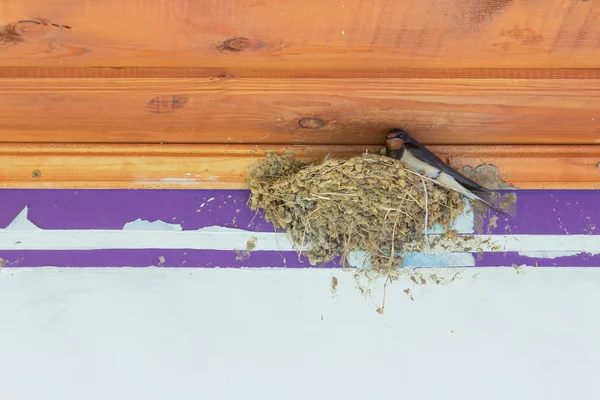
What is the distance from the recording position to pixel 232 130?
2105mm

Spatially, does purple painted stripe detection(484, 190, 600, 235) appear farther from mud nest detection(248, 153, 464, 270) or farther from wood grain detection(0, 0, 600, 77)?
wood grain detection(0, 0, 600, 77)

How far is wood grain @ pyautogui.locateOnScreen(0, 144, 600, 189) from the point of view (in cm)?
222

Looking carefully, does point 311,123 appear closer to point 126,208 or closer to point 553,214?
point 126,208

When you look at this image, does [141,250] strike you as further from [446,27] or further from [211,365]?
[446,27]

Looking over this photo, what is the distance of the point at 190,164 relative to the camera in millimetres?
2242

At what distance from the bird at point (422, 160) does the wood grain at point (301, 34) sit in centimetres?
33

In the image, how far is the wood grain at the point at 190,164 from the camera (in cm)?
222

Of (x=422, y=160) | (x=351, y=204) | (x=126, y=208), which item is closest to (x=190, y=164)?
(x=126, y=208)

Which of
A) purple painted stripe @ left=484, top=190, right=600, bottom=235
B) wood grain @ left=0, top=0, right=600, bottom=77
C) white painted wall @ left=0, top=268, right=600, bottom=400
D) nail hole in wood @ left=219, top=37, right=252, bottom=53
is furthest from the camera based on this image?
purple painted stripe @ left=484, top=190, right=600, bottom=235

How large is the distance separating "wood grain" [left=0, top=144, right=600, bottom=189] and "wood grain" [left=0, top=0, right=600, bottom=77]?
500 millimetres

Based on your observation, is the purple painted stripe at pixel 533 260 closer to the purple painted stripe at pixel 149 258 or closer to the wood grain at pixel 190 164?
the wood grain at pixel 190 164

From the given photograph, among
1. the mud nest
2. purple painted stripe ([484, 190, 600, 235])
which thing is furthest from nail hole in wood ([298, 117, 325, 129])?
purple painted stripe ([484, 190, 600, 235])

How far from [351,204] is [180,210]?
66 cm

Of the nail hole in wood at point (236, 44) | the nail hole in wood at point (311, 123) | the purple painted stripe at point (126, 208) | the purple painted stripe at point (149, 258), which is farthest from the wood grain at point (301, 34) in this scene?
the purple painted stripe at point (149, 258)
